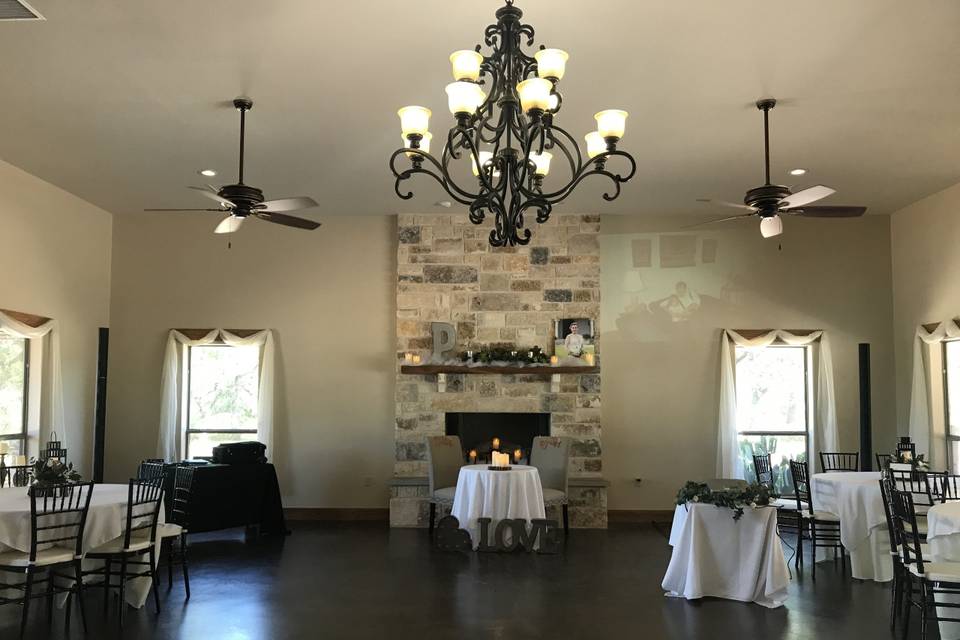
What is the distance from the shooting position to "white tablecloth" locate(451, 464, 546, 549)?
7453 millimetres

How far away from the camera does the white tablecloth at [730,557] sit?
562cm

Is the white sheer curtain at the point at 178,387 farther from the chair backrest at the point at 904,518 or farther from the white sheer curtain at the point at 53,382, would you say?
the chair backrest at the point at 904,518

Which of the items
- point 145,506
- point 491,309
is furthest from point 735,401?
point 145,506

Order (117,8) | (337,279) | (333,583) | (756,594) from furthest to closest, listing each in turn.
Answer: (337,279) → (333,583) → (756,594) → (117,8)

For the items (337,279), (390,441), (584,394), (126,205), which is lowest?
(390,441)

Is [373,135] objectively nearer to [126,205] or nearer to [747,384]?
[126,205]

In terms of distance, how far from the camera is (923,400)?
8.42 meters

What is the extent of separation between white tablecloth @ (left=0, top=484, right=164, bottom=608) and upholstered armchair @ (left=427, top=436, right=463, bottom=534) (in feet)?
11.1

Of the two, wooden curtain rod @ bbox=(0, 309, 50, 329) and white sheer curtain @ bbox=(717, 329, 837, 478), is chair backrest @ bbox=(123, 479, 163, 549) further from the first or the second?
white sheer curtain @ bbox=(717, 329, 837, 478)

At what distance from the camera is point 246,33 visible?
4.62 metres

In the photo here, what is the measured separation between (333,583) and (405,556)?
3.76ft

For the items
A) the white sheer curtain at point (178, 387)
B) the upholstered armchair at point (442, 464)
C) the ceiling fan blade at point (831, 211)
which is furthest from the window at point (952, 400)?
the white sheer curtain at point (178, 387)

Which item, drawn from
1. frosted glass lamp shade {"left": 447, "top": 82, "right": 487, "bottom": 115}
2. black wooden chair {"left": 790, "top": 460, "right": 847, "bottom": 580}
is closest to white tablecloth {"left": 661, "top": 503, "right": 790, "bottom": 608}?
black wooden chair {"left": 790, "top": 460, "right": 847, "bottom": 580}

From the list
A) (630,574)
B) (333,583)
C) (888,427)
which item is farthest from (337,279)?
(888,427)
